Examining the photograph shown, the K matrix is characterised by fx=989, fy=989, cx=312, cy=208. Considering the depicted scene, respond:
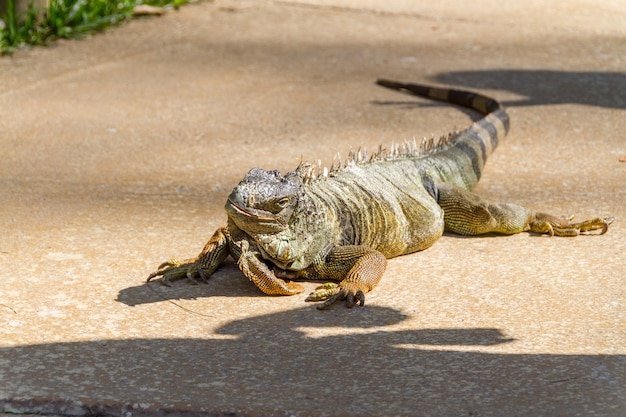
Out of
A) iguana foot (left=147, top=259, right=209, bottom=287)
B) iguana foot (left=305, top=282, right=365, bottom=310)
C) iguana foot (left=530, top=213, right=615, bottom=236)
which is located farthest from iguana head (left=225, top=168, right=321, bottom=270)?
iguana foot (left=530, top=213, right=615, bottom=236)

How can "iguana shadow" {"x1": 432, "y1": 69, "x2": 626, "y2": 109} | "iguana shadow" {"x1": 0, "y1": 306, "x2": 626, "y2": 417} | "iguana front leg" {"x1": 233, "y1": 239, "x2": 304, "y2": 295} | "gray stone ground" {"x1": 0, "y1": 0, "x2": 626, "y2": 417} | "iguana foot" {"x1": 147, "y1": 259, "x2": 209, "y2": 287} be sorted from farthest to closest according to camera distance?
"iguana shadow" {"x1": 432, "y1": 69, "x2": 626, "y2": 109} < "iguana foot" {"x1": 147, "y1": 259, "x2": 209, "y2": 287} < "iguana front leg" {"x1": 233, "y1": 239, "x2": 304, "y2": 295} < "gray stone ground" {"x1": 0, "y1": 0, "x2": 626, "y2": 417} < "iguana shadow" {"x1": 0, "y1": 306, "x2": 626, "y2": 417}

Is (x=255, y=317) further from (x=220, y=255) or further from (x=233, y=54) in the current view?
(x=233, y=54)

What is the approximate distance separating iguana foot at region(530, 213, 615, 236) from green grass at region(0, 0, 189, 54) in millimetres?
4616

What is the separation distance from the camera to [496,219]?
452 centimetres

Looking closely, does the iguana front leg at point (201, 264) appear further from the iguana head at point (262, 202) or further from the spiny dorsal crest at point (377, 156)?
the spiny dorsal crest at point (377, 156)

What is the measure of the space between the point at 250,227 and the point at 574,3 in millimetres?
6783

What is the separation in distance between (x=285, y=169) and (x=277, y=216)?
63.4 inches

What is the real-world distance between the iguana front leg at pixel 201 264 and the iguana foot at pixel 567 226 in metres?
1.50

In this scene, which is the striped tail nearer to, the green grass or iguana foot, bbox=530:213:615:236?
iguana foot, bbox=530:213:615:236

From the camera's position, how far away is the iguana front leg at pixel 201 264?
397 cm

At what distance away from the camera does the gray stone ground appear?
312 cm

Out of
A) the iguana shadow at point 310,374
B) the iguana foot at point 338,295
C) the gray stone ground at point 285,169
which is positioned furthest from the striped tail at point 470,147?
the iguana shadow at point 310,374

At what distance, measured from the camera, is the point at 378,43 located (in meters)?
8.12

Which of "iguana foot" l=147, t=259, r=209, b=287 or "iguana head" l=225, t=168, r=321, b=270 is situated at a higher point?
"iguana head" l=225, t=168, r=321, b=270
